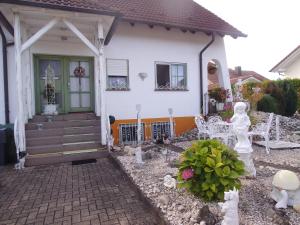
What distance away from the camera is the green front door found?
782cm

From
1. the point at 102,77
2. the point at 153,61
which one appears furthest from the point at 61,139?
the point at 153,61

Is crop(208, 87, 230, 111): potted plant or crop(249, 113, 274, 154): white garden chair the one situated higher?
crop(208, 87, 230, 111): potted plant

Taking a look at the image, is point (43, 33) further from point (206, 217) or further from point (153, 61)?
point (206, 217)

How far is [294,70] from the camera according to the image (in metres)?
19.0

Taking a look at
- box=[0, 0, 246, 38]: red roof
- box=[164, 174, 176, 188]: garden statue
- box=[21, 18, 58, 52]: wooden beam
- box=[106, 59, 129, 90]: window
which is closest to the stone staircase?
box=[106, 59, 129, 90]: window

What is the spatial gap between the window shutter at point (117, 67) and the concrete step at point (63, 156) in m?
2.89

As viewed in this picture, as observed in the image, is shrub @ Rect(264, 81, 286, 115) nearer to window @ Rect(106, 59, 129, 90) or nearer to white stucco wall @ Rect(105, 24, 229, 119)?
white stucco wall @ Rect(105, 24, 229, 119)

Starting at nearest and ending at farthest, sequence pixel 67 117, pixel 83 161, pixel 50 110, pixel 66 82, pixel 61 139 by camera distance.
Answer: pixel 83 161 < pixel 61 139 < pixel 67 117 < pixel 50 110 < pixel 66 82

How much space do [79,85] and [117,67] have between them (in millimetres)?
1398

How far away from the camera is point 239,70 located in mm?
32875

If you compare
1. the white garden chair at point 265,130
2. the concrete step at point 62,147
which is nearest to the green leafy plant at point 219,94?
the white garden chair at point 265,130

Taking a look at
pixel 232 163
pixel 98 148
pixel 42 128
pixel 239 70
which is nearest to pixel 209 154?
pixel 232 163

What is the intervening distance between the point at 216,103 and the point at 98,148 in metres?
5.38

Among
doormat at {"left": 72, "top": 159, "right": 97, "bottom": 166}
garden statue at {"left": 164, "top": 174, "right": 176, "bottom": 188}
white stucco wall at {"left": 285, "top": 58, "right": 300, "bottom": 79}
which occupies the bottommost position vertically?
doormat at {"left": 72, "top": 159, "right": 97, "bottom": 166}
